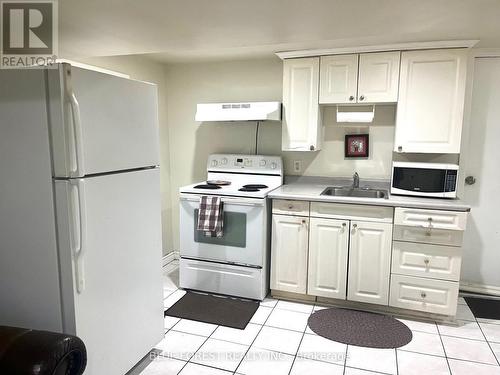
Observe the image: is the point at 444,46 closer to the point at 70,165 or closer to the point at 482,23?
the point at 482,23

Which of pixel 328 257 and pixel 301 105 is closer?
pixel 328 257

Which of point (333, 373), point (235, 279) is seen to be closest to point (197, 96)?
point (235, 279)

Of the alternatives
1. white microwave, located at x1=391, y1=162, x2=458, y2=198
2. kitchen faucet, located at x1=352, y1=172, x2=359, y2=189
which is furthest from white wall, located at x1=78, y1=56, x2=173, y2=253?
white microwave, located at x1=391, y1=162, x2=458, y2=198

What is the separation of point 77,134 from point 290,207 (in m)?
1.80

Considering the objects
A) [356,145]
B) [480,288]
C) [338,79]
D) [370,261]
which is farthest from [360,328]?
[338,79]

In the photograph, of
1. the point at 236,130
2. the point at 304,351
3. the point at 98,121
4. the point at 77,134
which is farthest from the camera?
the point at 236,130

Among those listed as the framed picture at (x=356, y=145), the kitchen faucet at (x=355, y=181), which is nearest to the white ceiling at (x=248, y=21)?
the framed picture at (x=356, y=145)

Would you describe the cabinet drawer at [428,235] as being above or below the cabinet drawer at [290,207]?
below

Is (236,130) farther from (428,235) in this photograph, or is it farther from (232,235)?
(428,235)

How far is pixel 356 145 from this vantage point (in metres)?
3.22

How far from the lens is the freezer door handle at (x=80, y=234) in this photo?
156 centimetres

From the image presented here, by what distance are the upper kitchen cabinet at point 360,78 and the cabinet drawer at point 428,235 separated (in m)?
1.03

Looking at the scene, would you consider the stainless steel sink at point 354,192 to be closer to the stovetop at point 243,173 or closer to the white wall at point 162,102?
the stovetop at point 243,173

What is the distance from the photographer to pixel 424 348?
2.35 m
